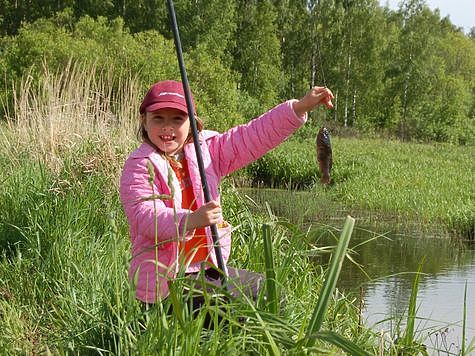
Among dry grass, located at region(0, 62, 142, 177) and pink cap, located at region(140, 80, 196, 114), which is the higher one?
pink cap, located at region(140, 80, 196, 114)

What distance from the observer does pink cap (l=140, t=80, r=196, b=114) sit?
110 inches

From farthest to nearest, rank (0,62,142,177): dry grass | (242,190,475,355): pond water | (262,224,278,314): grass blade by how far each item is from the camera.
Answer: (242,190,475,355): pond water < (0,62,142,177): dry grass < (262,224,278,314): grass blade

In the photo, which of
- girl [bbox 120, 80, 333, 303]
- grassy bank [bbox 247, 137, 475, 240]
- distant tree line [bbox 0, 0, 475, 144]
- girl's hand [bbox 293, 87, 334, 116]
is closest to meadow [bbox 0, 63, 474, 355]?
girl [bbox 120, 80, 333, 303]

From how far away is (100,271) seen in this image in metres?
3.96

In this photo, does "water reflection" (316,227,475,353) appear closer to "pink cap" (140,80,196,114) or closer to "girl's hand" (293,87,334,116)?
"girl's hand" (293,87,334,116)

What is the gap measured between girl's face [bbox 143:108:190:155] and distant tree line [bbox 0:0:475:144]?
18914 millimetres

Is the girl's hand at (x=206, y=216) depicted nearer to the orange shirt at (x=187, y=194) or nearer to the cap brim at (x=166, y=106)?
the orange shirt at (x=187, y=194)

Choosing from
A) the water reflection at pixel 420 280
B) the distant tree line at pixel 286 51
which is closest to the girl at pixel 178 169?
the water reflection at pixel 420 280

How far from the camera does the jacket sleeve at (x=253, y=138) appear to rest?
2.95 metres

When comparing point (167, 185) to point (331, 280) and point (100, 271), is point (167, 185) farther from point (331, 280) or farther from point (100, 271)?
point (100, 271)

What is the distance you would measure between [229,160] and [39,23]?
90.0 feet

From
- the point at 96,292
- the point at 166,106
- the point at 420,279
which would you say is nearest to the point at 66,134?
the point at 96,292

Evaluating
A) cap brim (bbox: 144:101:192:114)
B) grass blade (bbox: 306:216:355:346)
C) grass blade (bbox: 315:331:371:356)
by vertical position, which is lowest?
grass blade (bbox: 315:331:371:356)

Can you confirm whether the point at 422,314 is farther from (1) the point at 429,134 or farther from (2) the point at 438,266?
(1) the point at 429,134
